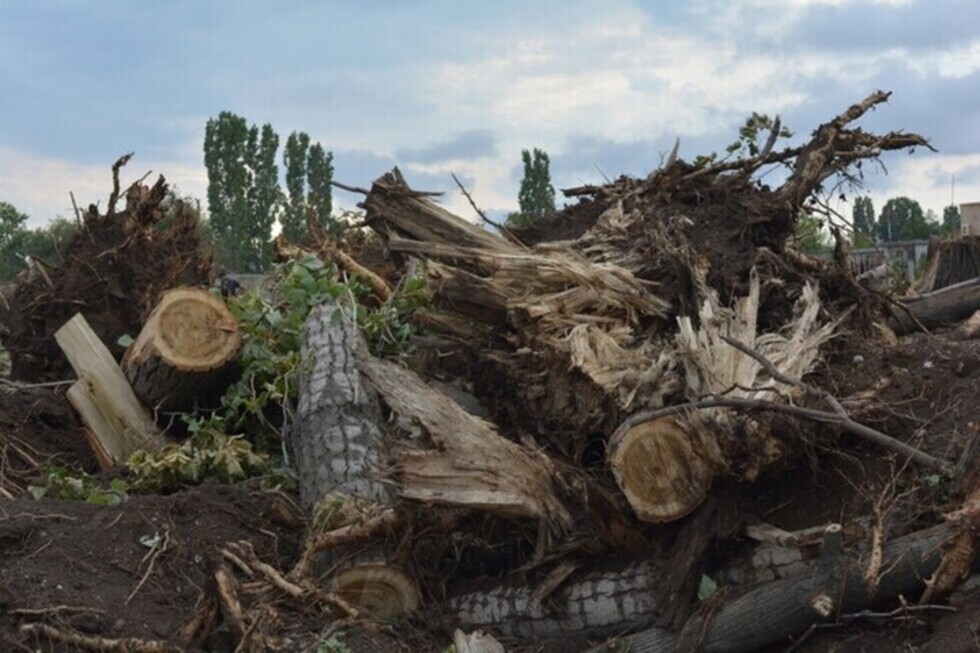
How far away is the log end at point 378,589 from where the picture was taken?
505 cm

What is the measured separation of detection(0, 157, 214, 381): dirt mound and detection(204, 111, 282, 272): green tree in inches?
1189

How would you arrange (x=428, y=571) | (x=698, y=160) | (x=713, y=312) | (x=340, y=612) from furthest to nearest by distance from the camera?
1. (x=698, y=160)
2. (x=713, y=312)
3. (x=428, y=571)
4. (x=340, y=612)

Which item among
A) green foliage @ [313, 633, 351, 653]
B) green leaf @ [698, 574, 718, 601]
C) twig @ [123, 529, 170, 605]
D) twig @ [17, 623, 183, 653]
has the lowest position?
green foliage @ [313, 633, 351, 653]

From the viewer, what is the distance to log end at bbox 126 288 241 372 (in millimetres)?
6766

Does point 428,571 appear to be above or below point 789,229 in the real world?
below

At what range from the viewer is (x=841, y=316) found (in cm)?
621

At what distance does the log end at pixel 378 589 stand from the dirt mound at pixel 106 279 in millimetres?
3131

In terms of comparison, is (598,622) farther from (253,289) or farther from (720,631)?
(253,289)

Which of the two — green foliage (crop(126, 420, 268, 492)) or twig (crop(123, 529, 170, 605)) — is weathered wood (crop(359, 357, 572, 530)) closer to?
twig (crop(123, 529, 170, 605))

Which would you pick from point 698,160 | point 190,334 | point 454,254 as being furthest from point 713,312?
point 190,334

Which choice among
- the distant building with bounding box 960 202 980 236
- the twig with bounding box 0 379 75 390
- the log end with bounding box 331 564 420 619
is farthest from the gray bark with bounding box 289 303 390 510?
the distant building with bounding box 960 202 980 236

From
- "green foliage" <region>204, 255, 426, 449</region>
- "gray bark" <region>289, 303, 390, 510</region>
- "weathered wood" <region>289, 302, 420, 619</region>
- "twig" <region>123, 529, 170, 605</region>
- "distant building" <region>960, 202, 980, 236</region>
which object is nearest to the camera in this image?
"twig" <region>123, 529, 170, 605</region>

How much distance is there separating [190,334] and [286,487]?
4.15 ft

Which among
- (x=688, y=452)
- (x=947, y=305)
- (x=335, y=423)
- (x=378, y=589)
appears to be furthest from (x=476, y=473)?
(x=947, y=305)
